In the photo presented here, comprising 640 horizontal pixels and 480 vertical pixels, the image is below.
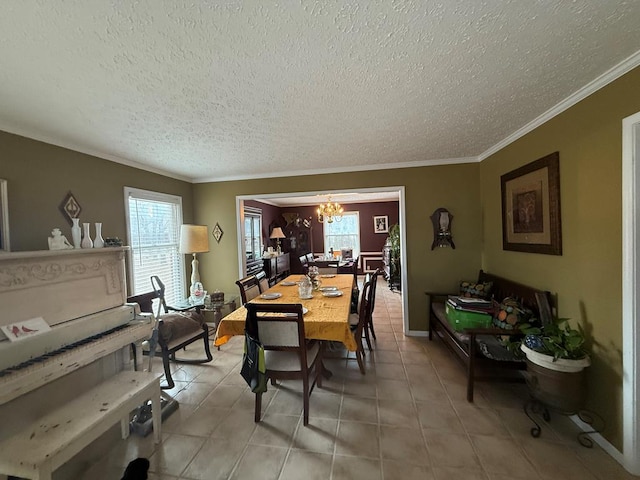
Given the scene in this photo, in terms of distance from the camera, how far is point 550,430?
183 cm

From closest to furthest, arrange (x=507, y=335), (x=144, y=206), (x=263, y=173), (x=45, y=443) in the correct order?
(x=45, y=443) → (x=507, y=335) → (x=144, y=206) → (x=263, y=173)

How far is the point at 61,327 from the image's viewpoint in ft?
5.35

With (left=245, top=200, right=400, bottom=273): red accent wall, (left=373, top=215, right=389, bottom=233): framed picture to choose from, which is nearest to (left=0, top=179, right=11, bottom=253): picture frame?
(left=245, top=200, right=400, bottom=273): red accent wall

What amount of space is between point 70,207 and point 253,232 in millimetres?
3936

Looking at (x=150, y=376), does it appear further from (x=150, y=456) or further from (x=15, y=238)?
(x=15, y=238)

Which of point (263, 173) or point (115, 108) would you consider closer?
point (115, 108)

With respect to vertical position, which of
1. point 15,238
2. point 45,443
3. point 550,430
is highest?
point 15,238

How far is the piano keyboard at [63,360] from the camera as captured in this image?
4.24 ft

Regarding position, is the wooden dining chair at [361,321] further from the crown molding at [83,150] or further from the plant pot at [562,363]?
the crown molding at [83,150]

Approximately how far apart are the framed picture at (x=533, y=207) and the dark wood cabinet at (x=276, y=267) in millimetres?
4728

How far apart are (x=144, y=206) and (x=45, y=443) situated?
2.70 m

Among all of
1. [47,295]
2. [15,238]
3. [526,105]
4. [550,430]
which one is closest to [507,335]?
[550,430]

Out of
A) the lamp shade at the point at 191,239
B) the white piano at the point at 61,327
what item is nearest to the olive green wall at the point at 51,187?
the lamp shade at the point at 191,239

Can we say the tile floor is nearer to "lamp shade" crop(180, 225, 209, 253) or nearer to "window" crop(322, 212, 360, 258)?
"lamp shade" crop(180, 225, 209, 253)
